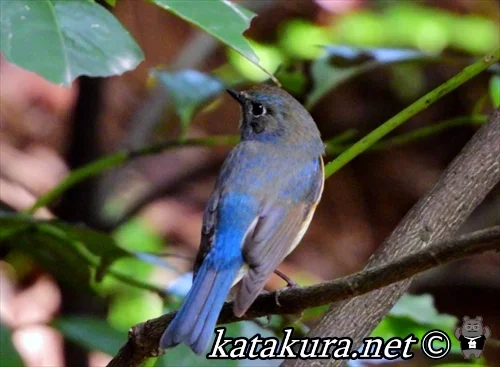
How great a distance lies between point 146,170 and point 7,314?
1355mm

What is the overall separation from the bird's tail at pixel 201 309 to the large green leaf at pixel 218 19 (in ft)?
1.91

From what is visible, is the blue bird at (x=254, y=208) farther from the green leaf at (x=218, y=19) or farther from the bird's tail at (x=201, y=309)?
the green leaf at (x=218, y=19)

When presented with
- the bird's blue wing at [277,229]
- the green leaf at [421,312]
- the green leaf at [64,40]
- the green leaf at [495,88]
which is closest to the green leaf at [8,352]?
the bird's blue wing at [277,229]

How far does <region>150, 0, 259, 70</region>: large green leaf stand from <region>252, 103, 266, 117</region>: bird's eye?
3.05ft

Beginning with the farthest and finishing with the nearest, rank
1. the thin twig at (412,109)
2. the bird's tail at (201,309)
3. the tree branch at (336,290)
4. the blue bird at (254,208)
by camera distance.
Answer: the thin twig at (412,109), the blue bird at (254,208), the bird's tail at (201,309), the tree branch at (336,290)

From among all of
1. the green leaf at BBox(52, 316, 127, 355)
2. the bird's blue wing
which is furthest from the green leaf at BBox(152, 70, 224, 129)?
the green leaf at BBox(52, 316, 127, 355)

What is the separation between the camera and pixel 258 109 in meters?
3.15

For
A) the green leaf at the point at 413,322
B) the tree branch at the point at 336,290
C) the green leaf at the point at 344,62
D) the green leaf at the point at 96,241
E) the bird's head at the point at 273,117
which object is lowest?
the tree branch at the point at 336,290

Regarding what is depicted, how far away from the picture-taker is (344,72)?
3191 mm

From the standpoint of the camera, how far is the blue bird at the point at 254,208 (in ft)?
7.07

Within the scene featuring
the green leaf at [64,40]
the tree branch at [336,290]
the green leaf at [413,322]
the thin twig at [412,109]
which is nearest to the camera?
the tree branch at [336,290]

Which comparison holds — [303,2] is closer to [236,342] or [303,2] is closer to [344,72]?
[344,72]

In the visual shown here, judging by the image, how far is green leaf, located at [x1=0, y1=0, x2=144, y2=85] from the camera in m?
1.93

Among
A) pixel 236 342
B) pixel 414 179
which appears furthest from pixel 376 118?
pixel 236 342
